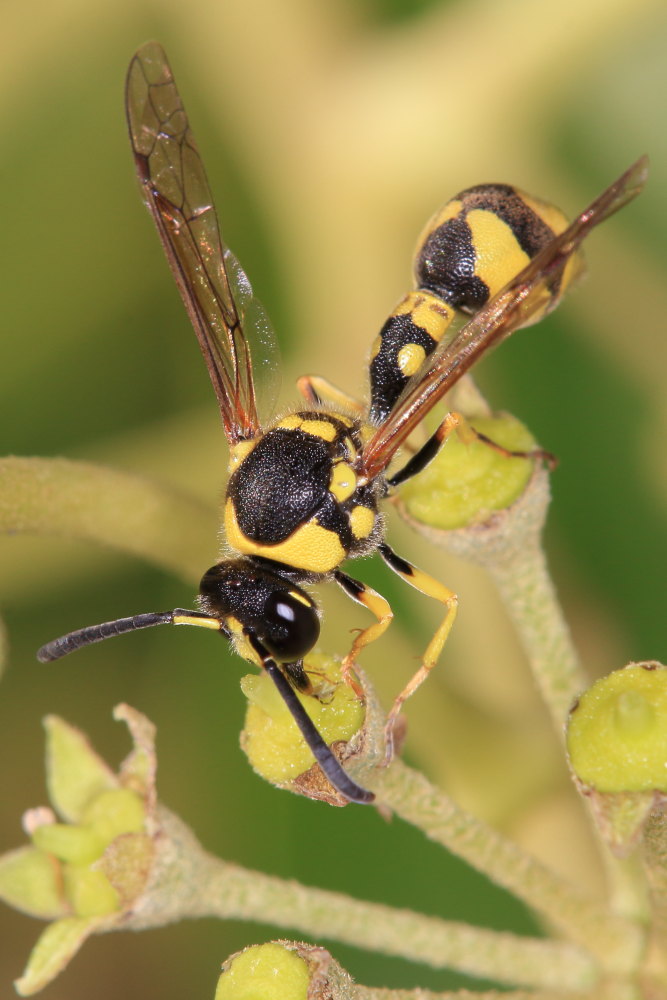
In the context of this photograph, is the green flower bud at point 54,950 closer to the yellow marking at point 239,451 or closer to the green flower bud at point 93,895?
the green flower bud at point 93,895

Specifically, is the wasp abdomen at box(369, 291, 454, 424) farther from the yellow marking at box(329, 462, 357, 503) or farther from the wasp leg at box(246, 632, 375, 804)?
the wasp leg at box(246, 632, 375, 804)

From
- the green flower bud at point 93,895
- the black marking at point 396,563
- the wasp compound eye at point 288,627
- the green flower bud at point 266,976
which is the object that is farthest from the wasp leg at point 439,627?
the green flower bud at point 93,895

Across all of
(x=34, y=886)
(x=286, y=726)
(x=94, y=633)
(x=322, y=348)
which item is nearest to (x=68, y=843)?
(x=34, y=886)

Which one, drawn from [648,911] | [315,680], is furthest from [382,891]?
[315,680]

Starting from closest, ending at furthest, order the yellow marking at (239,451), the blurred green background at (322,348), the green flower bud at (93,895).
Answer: the green flower bud at (93,895) → the yellow marking at (239,451) → the blurred green background at (322,348)

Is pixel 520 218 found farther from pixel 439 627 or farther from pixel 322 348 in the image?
pixel 322 348

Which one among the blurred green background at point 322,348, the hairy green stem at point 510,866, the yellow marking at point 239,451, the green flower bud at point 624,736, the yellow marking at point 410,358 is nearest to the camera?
the green flower bud at point 624,736
